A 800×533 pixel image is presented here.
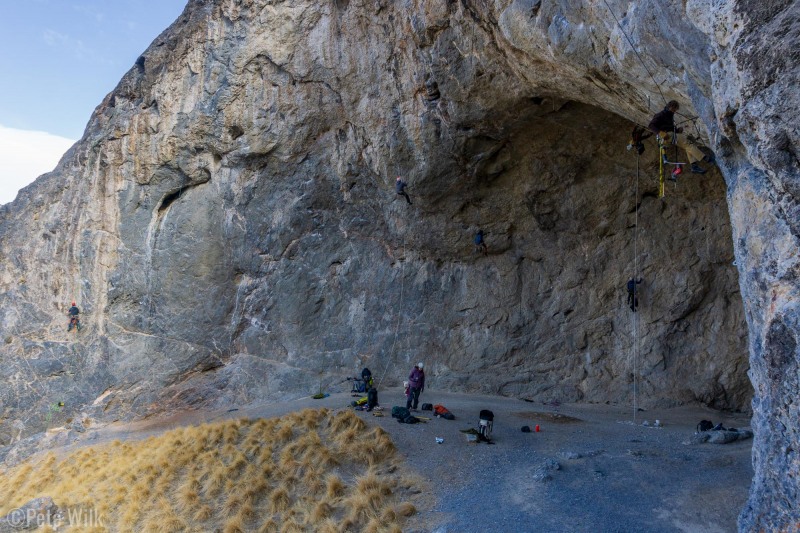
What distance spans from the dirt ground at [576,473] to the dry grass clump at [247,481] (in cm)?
93

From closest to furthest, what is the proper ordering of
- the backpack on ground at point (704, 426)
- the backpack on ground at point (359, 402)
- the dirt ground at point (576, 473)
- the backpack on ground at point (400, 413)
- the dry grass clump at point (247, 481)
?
1. the dirt ground at point (576, 473)
2. the dry grass clump at point (247, 481)
3. the backpack on ground at point (704, 426)
4. the backpack on ground at point (400, 413)
5. the backpack on ground at point (359, 402)

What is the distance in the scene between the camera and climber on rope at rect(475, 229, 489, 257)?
1888 cm

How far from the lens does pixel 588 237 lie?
717 inches

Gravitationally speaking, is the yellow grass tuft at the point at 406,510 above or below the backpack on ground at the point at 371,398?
below

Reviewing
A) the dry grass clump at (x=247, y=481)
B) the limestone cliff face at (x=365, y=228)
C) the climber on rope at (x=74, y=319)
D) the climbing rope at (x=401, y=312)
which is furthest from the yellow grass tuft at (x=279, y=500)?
the climber on rope at (x=74, y=319)

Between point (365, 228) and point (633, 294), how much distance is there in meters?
9.27

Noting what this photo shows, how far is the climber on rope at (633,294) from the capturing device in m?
16.9

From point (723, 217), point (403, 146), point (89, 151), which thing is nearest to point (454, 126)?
point (403, 146)

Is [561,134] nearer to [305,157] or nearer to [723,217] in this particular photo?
[723,217]

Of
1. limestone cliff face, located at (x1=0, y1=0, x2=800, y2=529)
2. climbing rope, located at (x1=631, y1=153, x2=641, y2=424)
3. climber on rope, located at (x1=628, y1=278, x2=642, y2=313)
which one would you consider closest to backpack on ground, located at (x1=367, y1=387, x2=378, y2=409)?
limestone cliff face, located at (x1=0, y1=0, x2=800, y2=529)

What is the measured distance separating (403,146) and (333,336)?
722 cm

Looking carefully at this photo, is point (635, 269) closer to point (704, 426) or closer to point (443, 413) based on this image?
point (704, 426)

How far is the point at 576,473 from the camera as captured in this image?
10617 mm

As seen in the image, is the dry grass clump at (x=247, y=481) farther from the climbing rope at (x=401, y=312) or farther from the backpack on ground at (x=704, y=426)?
the backpack on ground at (x=704, y=426)
